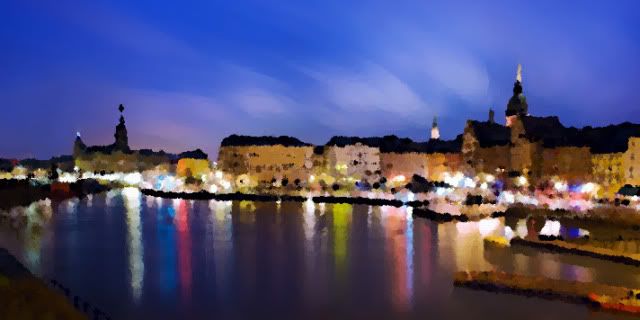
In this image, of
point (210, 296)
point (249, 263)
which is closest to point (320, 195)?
point (249, 263)

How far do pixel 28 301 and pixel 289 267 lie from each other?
11991mm

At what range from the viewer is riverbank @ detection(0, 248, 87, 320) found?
16.9m

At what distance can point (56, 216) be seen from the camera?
5578 centimetres

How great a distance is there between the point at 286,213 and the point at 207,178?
52.9m

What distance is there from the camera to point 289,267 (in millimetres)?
28297

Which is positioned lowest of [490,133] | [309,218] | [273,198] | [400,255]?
[400,255]

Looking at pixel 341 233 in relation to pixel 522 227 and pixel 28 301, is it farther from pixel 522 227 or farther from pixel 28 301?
pixel 28 301

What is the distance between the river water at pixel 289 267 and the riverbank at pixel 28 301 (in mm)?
1751

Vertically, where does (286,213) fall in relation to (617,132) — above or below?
below

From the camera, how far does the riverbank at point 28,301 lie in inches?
666

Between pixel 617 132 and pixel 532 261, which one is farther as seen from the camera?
pixel 617 132

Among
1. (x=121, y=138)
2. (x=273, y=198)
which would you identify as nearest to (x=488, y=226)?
(x=273, y=198)

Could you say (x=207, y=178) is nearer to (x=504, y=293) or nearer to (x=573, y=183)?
(x=573, y=183)

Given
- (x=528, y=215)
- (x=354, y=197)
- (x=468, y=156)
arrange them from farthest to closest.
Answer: (x=468, y=156)
(x=354, y=197)
(x=528, y=215)
